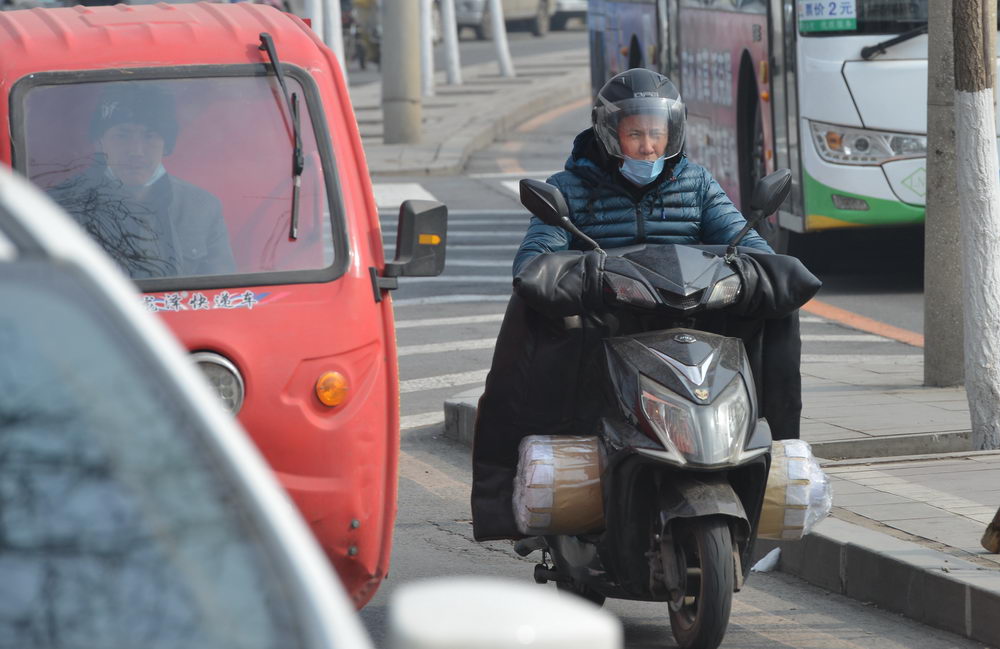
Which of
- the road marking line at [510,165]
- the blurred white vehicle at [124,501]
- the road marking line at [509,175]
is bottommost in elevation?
A: the road marking line at [510,165]

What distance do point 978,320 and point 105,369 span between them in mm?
6143

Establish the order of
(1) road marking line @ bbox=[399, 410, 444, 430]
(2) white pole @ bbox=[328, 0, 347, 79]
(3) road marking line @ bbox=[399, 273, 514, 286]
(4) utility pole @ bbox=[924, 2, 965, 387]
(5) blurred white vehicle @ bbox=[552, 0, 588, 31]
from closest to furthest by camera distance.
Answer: (4) utility pole @ bbox=[924, 2, 965, 387]
(1) road marking line @ bbox=[399, 410, 444, 430]
(3) road marking line @ bbox=[399, 273, 514, 286]
(2) white pole @ bbox=[328, 0, 347, 79]
(5) blurred white vehicle @ bbox=[552, 0, 588, 31]

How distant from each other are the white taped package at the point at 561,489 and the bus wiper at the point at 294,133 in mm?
989

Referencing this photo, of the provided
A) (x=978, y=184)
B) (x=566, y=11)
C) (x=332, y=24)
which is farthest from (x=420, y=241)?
(x=566, y=11)

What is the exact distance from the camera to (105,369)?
240 centimetres

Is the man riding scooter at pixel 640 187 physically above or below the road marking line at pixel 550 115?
above

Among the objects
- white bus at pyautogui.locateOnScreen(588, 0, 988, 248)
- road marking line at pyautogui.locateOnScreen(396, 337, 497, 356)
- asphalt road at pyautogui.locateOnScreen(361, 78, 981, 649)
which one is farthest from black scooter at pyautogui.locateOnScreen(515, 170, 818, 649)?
white bus at pyautogui.locateOnScreen(588, 0, 988, 248)

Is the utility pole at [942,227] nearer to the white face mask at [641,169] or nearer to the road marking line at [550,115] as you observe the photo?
the white face mask at [641,169]

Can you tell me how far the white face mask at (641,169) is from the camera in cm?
569

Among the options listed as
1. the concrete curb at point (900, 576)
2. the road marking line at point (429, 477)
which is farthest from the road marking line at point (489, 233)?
the concrete curb at point (900, 576)

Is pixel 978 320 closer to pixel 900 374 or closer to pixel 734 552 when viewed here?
pixel 900 374

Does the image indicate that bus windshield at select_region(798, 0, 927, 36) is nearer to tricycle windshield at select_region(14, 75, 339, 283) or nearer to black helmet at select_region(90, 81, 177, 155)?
tricycle windshield at select_region(14, 75, 339, 283)

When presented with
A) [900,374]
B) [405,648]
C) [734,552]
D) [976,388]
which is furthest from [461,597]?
[900,374]

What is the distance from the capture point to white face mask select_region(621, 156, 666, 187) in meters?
5.69
